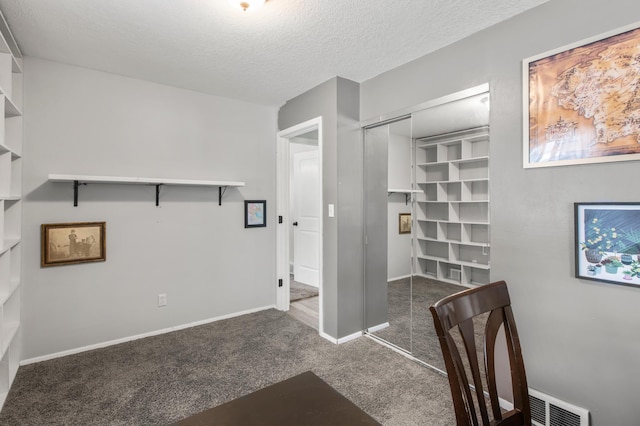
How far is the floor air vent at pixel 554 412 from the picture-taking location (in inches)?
68.0

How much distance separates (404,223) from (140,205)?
252 cm

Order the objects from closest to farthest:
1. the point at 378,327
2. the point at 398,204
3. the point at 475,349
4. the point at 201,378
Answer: the point at 475,349 < the point at 201,378 < the point at 398,204 < the point at 378,327

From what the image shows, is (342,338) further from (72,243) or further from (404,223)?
(72,243)

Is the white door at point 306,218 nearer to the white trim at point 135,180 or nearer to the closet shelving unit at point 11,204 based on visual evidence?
the white trim at point 135,180

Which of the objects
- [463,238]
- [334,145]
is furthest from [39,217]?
[463,238]

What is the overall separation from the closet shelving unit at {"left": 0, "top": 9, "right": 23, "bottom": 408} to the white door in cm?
329

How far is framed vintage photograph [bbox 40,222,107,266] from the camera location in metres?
2.66

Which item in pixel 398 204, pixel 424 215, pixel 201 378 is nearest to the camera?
pixel 201 378

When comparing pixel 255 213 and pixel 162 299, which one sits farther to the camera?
pixel 255 213

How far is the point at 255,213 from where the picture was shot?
3.81 m

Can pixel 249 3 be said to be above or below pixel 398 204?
above

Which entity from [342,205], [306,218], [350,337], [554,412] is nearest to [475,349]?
[554,412]

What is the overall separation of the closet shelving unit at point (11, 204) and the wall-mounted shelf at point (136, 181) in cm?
30

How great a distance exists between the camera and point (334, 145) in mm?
3018
